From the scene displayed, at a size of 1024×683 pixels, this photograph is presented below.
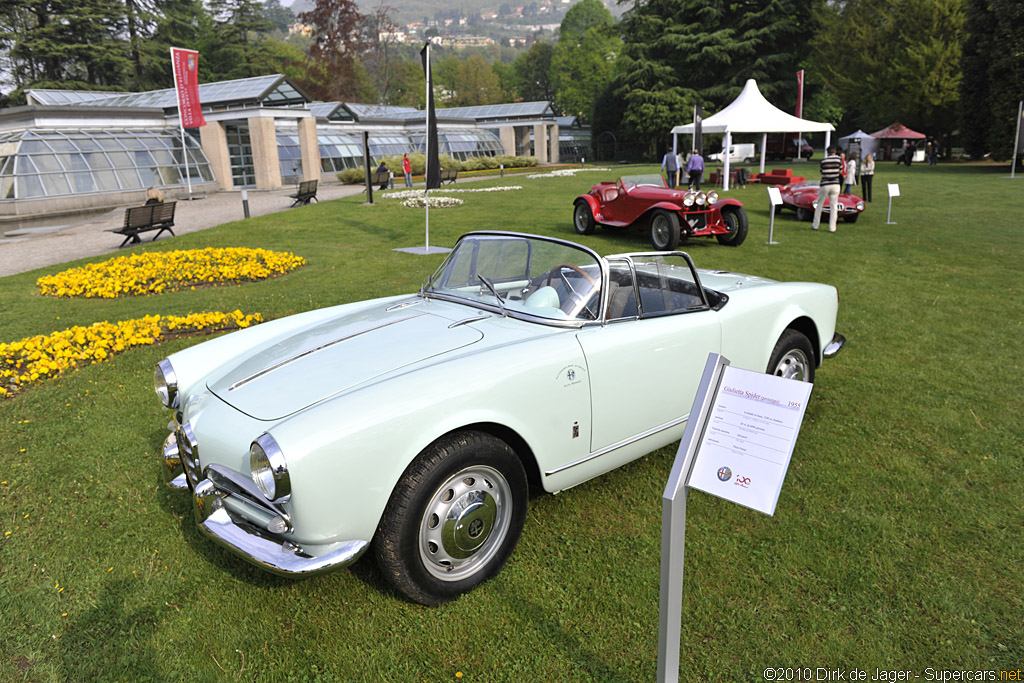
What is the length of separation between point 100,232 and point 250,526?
60.1 feet

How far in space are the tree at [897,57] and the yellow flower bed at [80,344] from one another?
42907 millimetres

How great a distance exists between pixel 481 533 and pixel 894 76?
46.6 metres

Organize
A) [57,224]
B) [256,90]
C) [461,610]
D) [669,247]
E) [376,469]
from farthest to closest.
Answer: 1. [256,90]
2. [57,224]
3. [669,247]
4. [461,610]
5. [376,469]

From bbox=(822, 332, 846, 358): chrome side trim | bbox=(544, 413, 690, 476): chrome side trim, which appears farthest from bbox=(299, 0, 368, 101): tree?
bbox=(544, 413, 690, 476): chrome side trim

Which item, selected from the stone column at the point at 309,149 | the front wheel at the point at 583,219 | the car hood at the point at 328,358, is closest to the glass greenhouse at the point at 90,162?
the stone column at the point at 309,149

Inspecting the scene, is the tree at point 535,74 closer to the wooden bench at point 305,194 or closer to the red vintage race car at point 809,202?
the wooden bench at point 305,194

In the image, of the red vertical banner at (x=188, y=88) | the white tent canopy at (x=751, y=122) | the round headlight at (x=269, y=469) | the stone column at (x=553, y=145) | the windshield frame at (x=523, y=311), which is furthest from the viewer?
the stone column at (x=553, y=145)

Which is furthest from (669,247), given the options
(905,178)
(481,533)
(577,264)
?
(905,178)

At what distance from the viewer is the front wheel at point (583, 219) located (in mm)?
14203

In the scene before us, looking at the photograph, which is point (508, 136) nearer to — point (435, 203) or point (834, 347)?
point (435, 203)

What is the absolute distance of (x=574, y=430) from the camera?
10.8ft

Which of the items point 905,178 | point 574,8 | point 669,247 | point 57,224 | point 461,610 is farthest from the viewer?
point 574,8

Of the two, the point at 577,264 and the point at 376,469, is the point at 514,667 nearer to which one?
the point at 376,469

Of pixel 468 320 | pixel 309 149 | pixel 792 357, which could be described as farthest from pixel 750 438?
pixel 309 149
